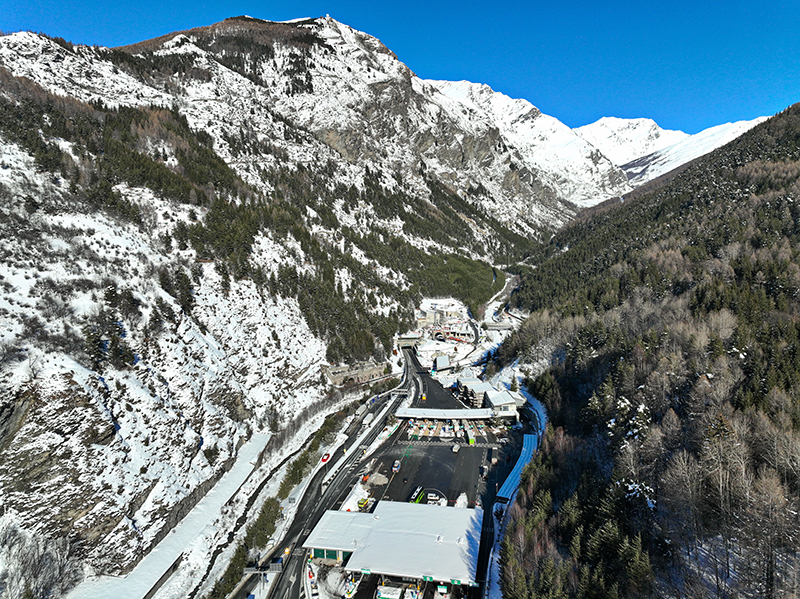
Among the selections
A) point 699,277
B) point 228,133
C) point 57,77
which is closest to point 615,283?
point 699,277

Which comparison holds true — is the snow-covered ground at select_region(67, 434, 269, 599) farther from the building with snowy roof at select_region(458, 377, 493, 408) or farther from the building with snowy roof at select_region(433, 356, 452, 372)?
the building with snowy roof at select_region(433, 356, 452, 372)

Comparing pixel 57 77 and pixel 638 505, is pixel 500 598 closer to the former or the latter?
pixel 638 505

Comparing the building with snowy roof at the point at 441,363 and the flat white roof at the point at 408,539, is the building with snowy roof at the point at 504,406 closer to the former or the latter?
the building with snowy roof at the point at 441,363

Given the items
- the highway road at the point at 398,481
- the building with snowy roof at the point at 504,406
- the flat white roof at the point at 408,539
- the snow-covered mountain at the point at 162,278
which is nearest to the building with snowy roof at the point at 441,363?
the snow-covered mountain at the point at 162,278

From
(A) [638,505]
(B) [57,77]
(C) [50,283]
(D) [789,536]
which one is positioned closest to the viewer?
(D) [789,536]

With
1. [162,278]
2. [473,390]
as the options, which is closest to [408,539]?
[473,390]

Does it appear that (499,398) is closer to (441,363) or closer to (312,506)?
(441,363)
